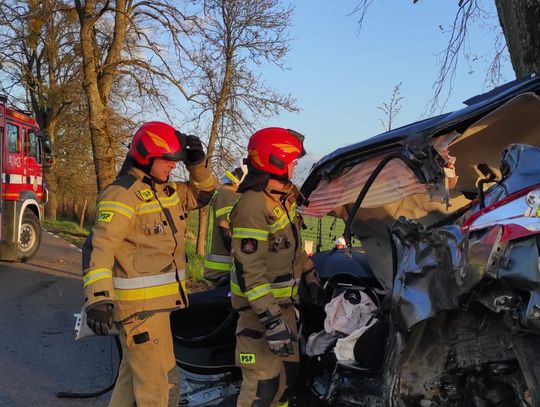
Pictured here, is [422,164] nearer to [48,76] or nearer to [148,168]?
[148,168]

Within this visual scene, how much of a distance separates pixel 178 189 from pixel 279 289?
0.95 metres

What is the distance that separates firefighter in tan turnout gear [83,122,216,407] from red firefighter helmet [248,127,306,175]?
43 cm

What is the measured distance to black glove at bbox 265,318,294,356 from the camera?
3.15 metres

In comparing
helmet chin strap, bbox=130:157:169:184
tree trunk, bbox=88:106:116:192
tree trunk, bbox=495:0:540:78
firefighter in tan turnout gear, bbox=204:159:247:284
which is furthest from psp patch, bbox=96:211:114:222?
tree trunk, bbox=88:106:116:192

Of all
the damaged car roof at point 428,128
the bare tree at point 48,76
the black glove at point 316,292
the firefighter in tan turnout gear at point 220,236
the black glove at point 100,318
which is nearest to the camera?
the damaged car roof at point 428,128

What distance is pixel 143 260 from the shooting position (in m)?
3.28

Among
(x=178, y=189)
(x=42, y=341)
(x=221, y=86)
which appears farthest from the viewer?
(x=221, y=86)

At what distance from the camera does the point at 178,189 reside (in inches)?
148

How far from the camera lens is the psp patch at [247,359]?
11.2ft

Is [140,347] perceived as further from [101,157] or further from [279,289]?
[101,157]

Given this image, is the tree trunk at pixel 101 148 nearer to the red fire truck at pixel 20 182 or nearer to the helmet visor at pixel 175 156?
the red fire truck at pixel 20 182

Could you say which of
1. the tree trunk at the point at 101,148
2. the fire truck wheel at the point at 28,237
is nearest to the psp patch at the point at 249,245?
the fire truck wheel at the point at 28,237

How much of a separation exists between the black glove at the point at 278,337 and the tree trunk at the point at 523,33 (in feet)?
10.6

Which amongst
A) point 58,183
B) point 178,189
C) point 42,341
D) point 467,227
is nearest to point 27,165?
point 42,341
